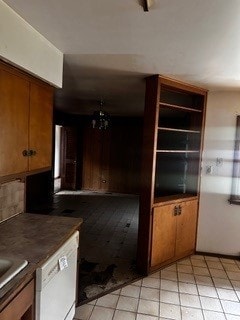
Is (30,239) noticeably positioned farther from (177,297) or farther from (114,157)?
(114,157)

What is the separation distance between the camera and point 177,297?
8.18 ft

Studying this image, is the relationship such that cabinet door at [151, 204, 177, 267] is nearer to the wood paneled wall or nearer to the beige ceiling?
the beige ceiling

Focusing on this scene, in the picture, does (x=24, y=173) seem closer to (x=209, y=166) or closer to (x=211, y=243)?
(x=209, y=166)

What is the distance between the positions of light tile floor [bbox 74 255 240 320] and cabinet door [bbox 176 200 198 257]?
23 centimetres

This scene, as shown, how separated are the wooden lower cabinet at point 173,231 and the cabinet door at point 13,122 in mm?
1659

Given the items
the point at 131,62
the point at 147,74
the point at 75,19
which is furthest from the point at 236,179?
the point at 75,19

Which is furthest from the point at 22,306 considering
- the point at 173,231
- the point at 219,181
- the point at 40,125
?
the point at 219,181

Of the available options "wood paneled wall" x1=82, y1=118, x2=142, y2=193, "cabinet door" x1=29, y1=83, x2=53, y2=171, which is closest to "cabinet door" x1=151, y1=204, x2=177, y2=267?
"cabinet door" x1=29, y1=83, x2=53, y2=171

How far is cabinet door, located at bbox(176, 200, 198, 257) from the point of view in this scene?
10.4 ft

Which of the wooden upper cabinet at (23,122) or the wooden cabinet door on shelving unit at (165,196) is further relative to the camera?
the wooden cabinet door on shelving unit at (165,196)

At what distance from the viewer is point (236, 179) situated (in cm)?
328

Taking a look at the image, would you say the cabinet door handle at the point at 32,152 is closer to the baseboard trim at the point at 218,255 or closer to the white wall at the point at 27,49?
the white wall at the point at 27,49

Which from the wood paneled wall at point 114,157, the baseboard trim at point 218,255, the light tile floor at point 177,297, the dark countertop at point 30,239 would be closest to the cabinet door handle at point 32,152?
the dark countertop at point 30,239

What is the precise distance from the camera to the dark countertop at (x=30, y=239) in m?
1.25
